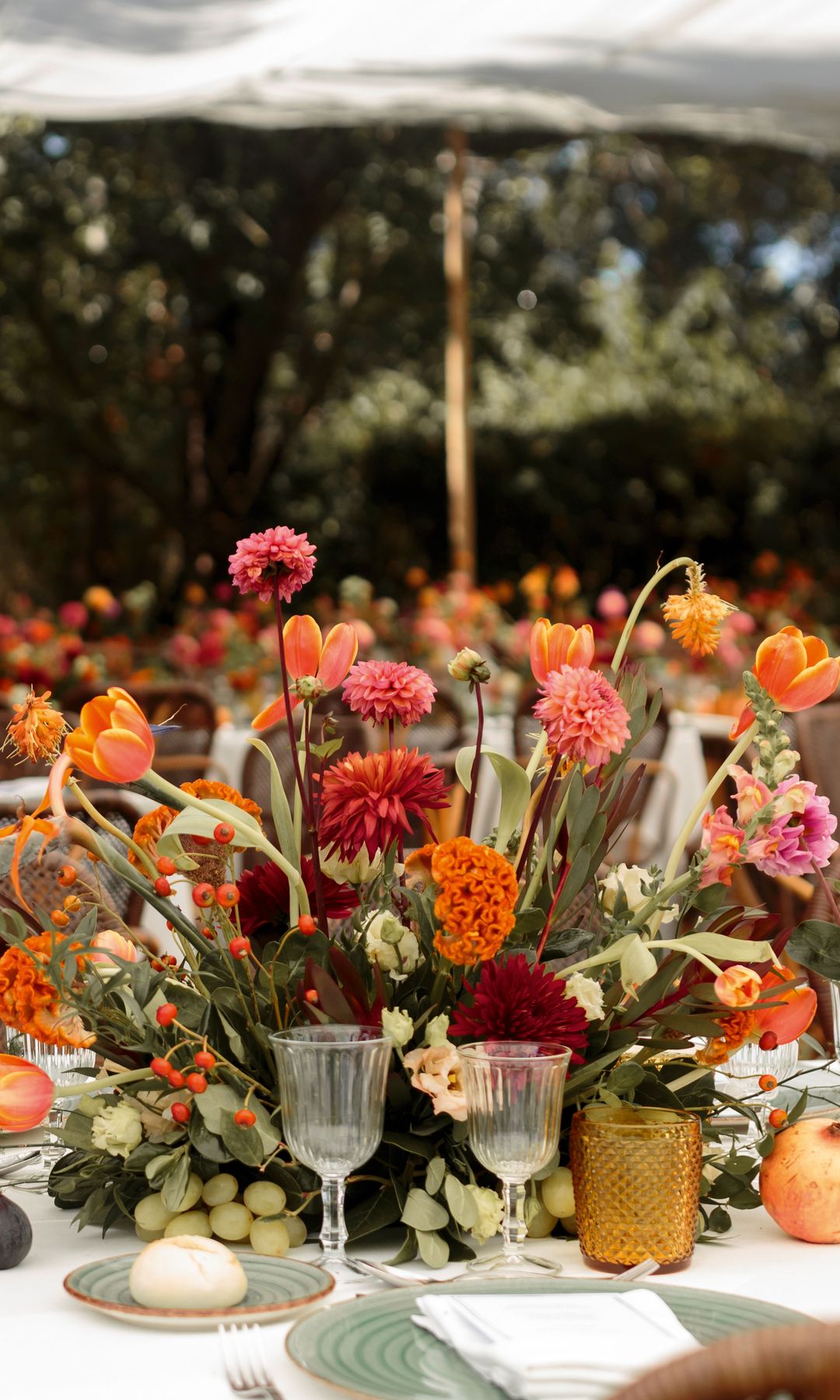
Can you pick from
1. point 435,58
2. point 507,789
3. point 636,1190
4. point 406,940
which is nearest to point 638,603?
point 507,789

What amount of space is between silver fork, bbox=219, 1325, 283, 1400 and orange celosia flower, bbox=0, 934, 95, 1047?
23 centimetres

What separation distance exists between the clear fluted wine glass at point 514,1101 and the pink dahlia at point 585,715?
192 mm

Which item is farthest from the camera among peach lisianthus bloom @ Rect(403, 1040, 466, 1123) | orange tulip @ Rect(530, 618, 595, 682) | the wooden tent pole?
the wooden tent pole

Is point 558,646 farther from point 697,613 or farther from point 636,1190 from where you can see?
point 636,1190

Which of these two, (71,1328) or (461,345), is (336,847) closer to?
(71,1328)

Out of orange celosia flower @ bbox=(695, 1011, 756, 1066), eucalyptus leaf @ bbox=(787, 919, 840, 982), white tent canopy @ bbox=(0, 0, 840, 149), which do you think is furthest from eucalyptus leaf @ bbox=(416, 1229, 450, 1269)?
white tent canopy @ bbox=(0, 0, 840, 149)

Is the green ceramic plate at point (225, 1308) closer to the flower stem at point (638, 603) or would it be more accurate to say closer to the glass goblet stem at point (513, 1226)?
the glass goblet stem at point (513, 1226)

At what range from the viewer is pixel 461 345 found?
924 cm

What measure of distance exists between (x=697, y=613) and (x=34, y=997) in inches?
20.2

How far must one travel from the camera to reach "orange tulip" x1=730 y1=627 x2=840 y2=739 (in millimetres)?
1188

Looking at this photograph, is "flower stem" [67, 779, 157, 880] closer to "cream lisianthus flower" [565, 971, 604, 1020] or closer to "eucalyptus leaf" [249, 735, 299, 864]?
"eucalyptus leaf" [249, 735, 299, 864]

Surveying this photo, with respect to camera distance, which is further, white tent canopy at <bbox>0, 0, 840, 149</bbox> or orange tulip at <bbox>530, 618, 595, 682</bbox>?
white tent canopy at <bbox>0, 0, 840, 149</bbox>

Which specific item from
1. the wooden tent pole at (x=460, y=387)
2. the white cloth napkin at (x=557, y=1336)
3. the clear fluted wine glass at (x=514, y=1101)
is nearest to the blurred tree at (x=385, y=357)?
the wooden tent pole at (x=460, y=387)

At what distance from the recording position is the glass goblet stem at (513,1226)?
3.83ft
